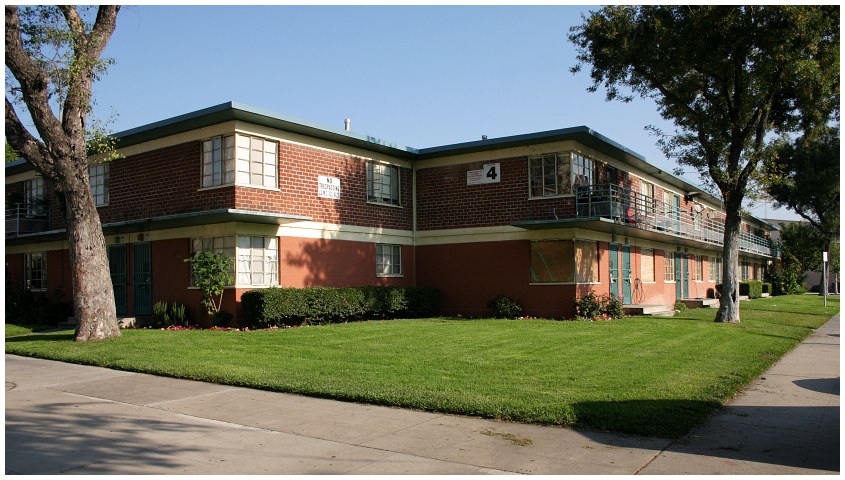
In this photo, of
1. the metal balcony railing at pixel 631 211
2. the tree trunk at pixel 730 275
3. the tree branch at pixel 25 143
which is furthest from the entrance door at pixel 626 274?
the tree branch at pixel 25 143

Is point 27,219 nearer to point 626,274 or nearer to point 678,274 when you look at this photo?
point 626,274

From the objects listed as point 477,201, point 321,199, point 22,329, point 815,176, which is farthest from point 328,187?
point 815,176

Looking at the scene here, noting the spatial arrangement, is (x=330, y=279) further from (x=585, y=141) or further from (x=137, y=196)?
(x=585, y=141)

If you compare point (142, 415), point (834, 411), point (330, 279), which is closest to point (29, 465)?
point (142, 415)

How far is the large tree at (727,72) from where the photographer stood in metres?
19.0

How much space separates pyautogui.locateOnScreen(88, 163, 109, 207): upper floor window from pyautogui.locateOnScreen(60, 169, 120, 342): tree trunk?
7346 mm

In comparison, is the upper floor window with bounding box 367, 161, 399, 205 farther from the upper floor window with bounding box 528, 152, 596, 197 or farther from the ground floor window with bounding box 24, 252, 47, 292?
the ground floor window with bounding box 24, 252, 47, 292

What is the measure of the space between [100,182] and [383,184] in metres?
9.05

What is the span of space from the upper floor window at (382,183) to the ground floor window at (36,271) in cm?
1223

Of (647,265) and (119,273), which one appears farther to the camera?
(647,265)

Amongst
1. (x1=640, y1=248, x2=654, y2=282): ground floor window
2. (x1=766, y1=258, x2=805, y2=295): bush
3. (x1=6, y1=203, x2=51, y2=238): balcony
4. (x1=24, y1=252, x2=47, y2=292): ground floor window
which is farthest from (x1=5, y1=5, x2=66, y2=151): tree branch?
(x1=766, y1=258, x2=805, y2=295): bush

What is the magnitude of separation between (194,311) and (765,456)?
16.5 meters

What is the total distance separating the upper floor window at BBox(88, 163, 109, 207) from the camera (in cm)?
2275

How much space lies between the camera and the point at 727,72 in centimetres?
2047
